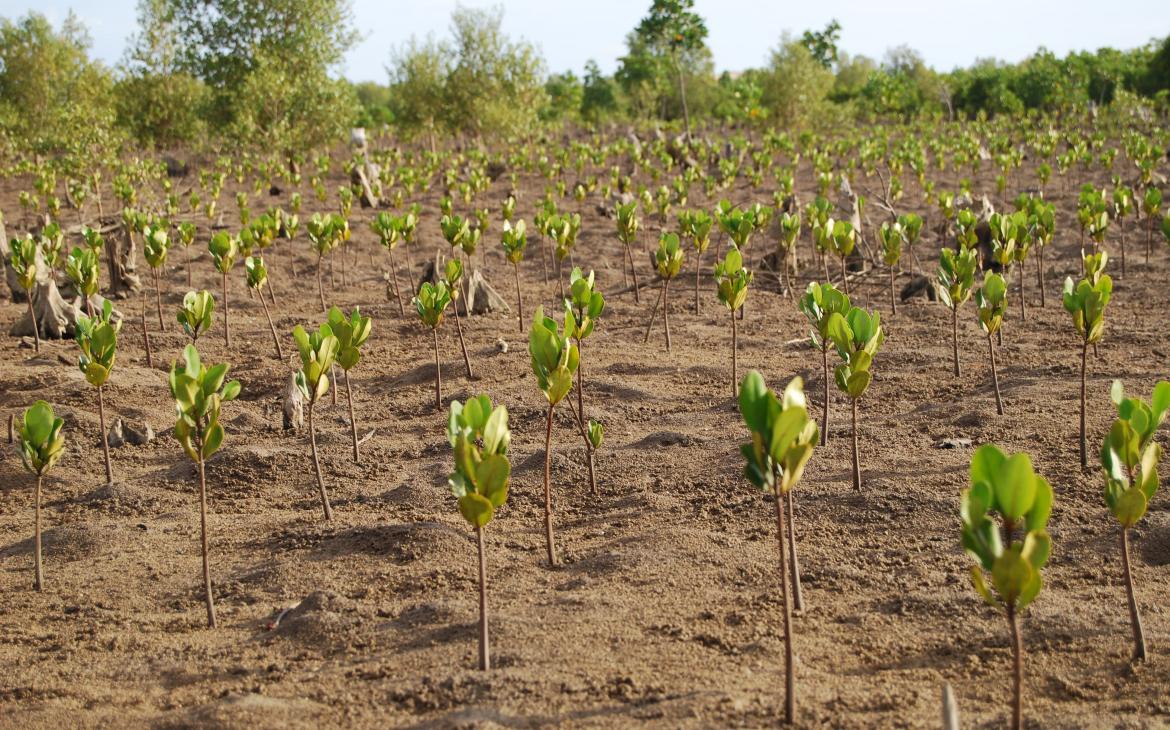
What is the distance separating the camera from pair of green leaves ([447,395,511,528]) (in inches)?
131

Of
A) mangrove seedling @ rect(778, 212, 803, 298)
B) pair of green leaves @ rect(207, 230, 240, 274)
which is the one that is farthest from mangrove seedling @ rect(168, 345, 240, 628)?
mangrove seedling @ rect(778, 212, 803, 298)

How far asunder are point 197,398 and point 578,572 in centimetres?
185

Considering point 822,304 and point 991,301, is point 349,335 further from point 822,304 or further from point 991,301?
point 991,301

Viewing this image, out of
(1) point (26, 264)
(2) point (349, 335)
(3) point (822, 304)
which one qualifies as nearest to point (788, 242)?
(3) point (822, 304)

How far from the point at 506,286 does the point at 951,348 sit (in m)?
6.59

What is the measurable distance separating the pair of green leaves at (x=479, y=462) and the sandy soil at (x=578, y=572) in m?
0.67

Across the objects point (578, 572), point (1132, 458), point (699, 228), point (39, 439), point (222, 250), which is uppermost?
point (222, 250)

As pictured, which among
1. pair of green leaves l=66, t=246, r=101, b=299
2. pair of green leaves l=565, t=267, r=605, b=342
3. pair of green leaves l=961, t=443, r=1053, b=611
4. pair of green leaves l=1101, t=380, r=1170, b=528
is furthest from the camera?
pair of green leaves l=66, t=246, r=101, b=299

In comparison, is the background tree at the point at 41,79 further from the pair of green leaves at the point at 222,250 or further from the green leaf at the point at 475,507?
the green leaf at the point at 475,507

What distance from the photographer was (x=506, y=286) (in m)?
14.1

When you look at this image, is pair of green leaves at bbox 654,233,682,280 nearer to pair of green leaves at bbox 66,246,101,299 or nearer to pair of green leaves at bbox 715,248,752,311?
pair of green leaves at bbox 715,248,752,311

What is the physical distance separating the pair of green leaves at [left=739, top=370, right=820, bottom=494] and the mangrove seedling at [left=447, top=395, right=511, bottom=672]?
0.79 metres

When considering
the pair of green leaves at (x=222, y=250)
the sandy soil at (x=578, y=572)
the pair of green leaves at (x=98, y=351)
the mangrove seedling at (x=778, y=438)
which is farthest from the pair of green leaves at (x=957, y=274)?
the pair of green leaves at (x=222, y=250)

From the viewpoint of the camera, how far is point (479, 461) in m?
3.37
